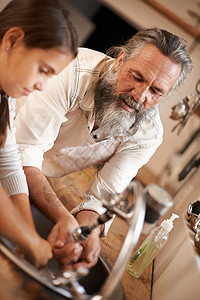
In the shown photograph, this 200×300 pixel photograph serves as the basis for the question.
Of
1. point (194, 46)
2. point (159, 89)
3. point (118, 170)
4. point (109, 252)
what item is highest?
point (194, 46)

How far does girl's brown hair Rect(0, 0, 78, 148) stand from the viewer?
64cm

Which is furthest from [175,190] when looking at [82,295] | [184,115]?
[82,295]

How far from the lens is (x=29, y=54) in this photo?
64 centimetres

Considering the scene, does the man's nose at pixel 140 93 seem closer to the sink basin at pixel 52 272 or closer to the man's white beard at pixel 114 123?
the man's white beard at pixel 114 123

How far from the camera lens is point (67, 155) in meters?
1.21

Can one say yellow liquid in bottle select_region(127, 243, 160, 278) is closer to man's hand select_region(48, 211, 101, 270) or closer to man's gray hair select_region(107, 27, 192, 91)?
man's hand select_region(48, 211, 101, 270)

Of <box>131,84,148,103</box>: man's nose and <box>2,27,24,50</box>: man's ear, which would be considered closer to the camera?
<box>2,27,24,50</box>: man's ear

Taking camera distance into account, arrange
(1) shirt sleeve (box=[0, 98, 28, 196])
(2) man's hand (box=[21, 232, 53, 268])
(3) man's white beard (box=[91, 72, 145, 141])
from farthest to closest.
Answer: (3) man's white beard (box=[91, 72, 145, 141]) → (1) shirt sleeve (box=[0, 98, 28, 196]) → (2) man's hand (box=[21, 232, 53, 268])

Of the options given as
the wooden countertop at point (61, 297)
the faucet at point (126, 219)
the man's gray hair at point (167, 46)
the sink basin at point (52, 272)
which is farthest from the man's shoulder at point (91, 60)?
the faucet at point (126, 219)

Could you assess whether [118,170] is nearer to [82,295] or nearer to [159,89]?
[159,89]

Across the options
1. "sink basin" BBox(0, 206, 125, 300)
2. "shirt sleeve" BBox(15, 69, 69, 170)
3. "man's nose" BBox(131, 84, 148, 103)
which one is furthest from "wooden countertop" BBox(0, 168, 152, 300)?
"man's nose" BBox(131, 84, 148, 103)

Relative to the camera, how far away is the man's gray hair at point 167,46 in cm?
100

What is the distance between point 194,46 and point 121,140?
505 millimetres

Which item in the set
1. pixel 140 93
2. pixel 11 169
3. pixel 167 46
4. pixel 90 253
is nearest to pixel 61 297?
pixel 90 253
